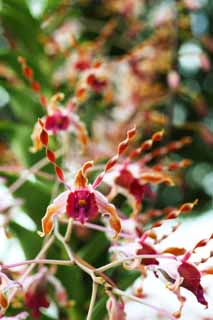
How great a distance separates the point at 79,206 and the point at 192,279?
0.38 feet

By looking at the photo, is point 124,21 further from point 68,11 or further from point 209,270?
point 209,270

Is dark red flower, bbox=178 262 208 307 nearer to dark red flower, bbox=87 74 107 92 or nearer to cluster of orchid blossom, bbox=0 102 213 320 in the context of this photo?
cluster of orchid blossom, bbox=0 102 213 320

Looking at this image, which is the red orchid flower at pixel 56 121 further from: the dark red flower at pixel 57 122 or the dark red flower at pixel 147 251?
the dark red flower at pixel 147 251

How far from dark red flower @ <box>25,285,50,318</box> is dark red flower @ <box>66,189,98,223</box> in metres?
0.12

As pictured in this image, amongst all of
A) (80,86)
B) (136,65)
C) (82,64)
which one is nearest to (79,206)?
(80,86)

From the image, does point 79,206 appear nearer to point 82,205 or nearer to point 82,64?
point 82,205

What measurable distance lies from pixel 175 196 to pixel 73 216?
1.45 m

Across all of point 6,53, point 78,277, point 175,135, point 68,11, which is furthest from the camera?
point 175,135

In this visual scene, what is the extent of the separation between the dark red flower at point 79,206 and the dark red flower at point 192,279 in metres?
0.09

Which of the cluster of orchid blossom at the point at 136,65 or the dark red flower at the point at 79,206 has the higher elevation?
the cluster of orchid blossom at the point at 136,65

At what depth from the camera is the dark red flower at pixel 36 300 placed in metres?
0.63

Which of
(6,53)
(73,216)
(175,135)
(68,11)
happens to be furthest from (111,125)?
(175,135)

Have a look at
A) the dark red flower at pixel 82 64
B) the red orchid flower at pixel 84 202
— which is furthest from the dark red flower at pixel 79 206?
Result: the dark red flower at pixel 82 64

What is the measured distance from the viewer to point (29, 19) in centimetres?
96
